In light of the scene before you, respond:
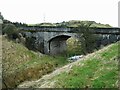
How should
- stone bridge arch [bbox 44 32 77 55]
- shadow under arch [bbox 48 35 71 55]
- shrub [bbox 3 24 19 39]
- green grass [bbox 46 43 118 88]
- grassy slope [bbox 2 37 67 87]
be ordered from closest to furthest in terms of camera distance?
green grass [bbox 46 43 118 88] → grassy slope [bbox 2 37 67 87] → shrub [bbox 3 24 19 39] → stone bridge arch [bbox 44 32 77 55] → shadow under arch [bbox 48 35 71 55]

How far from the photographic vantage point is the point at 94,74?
37.1 m

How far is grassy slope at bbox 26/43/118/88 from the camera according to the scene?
34.8 meters

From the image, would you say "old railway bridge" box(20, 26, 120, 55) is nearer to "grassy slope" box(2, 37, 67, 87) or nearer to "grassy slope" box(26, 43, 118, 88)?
"grassy slope" box(2, 37, 67, 87)

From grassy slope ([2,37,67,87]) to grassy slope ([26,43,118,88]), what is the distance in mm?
9365

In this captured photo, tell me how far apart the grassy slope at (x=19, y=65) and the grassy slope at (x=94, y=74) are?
9365 mm

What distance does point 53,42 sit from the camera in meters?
90.1

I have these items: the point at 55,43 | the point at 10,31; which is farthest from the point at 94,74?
the point at 55,43

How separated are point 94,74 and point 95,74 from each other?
235mm

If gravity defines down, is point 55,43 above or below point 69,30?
below

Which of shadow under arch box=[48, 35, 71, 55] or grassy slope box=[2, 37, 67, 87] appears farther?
shadow under arch box=[48, 35, 71, 55]

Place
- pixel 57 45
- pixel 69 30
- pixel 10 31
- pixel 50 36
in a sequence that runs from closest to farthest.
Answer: pixel 10 31 < pixel 69 30 < pixel 50 36 < pixel 57 45

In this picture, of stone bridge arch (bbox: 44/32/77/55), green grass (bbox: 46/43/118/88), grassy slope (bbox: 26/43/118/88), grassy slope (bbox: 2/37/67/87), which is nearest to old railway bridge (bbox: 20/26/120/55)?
stone bridge arch (bbox: 44/32/77/55)

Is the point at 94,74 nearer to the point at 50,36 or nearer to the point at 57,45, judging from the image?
the point at 50,36

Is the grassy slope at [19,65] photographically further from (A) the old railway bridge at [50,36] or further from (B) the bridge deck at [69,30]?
(B) the bridge deck at [69,30]
